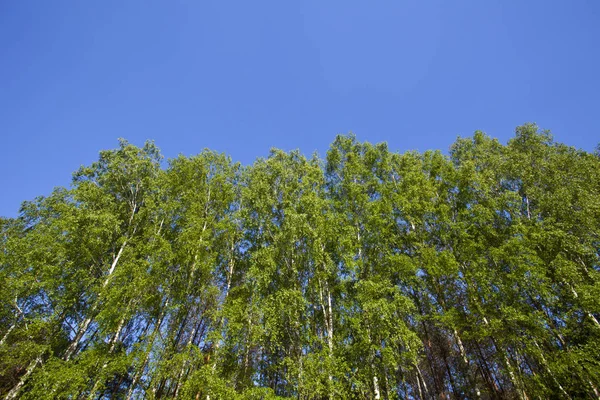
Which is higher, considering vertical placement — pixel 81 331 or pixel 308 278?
pixel 308 278

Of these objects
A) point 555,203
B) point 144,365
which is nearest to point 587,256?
point 555,203

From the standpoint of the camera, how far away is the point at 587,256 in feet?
50.0

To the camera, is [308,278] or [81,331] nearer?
[81,331]

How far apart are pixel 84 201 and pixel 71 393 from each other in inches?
428

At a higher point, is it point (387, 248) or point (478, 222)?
point (478, 222)

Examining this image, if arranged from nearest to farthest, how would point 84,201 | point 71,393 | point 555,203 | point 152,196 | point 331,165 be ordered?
point 71,393
point 555,203
point 84,201
point 152,196
point 331,165

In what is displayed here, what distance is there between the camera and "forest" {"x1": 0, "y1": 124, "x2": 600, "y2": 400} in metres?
12.9

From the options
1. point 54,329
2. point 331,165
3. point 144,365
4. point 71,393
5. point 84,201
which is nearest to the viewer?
point 71,393

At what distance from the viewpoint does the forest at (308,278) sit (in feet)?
42.2

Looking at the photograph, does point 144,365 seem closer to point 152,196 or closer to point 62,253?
point 62,253

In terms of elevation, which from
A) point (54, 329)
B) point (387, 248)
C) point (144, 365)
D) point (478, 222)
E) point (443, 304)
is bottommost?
point (144, 365)

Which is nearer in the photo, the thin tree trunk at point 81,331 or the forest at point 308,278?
the forest at point 308,278

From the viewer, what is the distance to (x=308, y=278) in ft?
55.8

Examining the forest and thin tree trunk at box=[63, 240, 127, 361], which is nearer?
the forest
